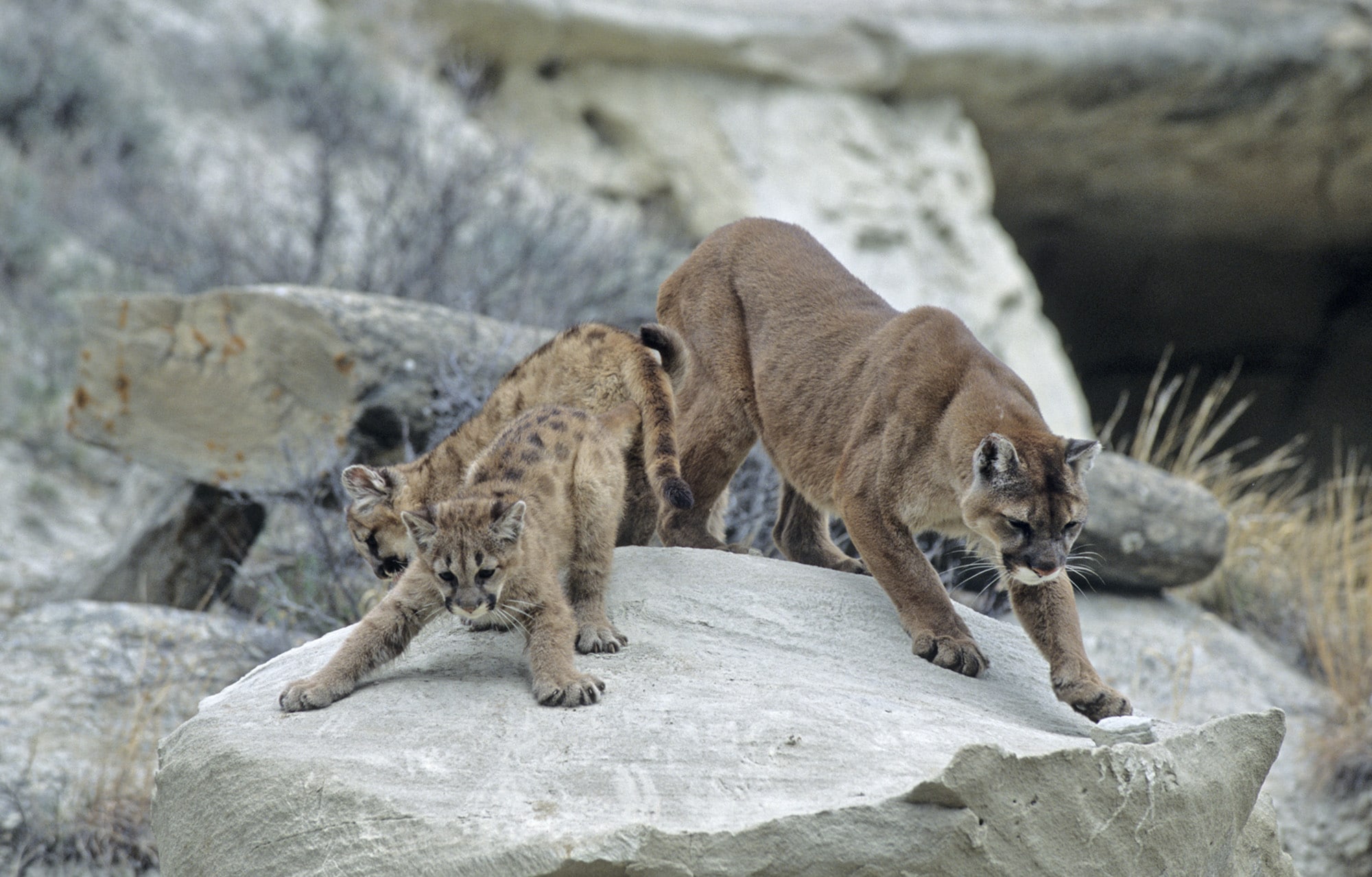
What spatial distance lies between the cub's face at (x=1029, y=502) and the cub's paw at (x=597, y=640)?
1.31 meters

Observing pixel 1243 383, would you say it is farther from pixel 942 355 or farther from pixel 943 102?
pixel 942 355

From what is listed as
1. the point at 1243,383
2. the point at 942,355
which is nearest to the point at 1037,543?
the point at 942,355

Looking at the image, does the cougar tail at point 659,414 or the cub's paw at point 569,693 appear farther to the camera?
the cougar tail at point 659,414

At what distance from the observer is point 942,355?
538cm

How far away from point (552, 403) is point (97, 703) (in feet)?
9.32

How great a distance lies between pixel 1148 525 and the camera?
28.2ft

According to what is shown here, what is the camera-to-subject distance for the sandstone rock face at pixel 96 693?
620cm

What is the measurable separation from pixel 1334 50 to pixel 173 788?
12453 millimetres

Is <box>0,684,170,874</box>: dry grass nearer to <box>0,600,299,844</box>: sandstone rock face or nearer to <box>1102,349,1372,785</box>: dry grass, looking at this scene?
<box>0,600,299,844</box>: sandstone rock face

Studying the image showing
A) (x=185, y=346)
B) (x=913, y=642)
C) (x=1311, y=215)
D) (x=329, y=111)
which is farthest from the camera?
(x=1311, y=215)

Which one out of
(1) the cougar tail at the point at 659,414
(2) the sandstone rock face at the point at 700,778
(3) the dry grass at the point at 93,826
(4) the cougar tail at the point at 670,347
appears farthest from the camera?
(3) the dry grass at the point at 93,826

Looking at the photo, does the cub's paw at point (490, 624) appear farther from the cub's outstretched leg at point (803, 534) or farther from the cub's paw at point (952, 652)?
the cub's outstretched leg at point (803, 534)

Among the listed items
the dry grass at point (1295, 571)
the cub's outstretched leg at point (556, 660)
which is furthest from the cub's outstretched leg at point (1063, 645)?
the dry grass at point (1295, 571)

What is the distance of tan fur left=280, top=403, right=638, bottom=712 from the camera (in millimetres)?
4438
